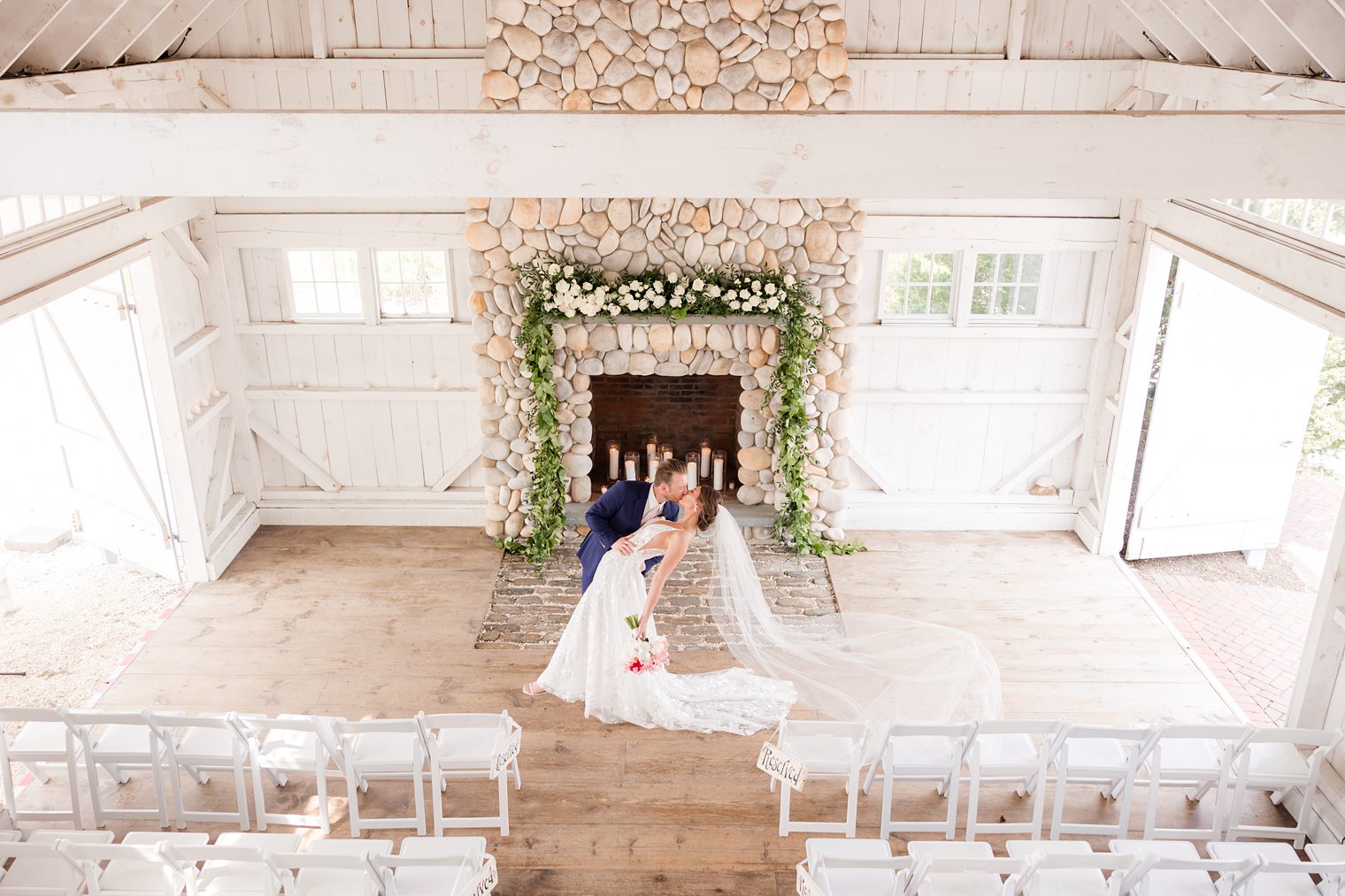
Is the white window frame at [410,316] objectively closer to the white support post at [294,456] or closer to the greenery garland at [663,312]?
the greenery garland at [663,312]

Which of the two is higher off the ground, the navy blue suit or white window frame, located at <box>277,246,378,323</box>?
white window frame, located at <box>277,246,378,323</box>

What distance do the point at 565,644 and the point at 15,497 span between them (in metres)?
6.69

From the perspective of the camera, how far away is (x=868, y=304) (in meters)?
8.59

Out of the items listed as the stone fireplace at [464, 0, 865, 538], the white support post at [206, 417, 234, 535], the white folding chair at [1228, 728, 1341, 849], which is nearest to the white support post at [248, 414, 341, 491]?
the white support post at [206, 417, 234, 535]

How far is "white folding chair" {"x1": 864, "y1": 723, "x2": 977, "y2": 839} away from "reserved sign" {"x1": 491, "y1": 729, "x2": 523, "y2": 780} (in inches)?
75.6

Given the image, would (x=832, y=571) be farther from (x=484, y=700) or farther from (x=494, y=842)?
(x=494, y=842)

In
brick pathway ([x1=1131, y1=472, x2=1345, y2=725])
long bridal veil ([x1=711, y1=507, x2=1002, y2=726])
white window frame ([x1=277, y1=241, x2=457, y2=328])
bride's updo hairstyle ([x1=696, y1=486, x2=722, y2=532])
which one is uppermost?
white window frame ([x1=277, y1=241, x2=457, y2=328])

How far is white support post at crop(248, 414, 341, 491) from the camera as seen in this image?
29.5 feet

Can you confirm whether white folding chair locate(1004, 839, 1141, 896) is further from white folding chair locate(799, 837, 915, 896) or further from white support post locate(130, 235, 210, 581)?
white support post locate(130, 235, 210, 581)

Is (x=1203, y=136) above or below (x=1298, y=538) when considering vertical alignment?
above

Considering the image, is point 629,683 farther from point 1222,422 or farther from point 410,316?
point 1222,422

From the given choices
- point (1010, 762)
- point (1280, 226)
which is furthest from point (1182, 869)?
point (1280, 226)

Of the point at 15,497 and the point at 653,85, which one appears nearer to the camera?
the point at 653,85

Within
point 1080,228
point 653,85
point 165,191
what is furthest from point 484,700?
point 1080,228
